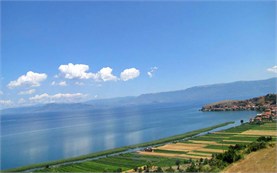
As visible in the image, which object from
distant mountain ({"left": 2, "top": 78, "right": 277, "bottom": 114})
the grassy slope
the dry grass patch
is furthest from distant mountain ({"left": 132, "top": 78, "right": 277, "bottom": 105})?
the grassy slope

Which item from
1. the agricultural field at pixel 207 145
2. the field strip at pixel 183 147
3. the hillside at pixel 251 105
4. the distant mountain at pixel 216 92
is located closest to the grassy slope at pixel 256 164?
the agricultural field at pixel 207 145

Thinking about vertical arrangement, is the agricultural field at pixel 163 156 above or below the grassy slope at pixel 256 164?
below

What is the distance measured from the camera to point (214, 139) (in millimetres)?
22078

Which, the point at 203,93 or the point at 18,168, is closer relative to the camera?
the point at 18,168

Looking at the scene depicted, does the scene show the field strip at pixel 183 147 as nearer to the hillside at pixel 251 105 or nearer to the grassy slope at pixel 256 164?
the grassy slope at pixel 256 164

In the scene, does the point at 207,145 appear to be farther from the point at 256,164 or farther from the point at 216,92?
the point at 216,92

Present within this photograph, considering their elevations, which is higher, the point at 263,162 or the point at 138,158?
the point at 263,162

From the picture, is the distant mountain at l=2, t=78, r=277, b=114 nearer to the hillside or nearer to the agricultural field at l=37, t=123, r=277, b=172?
the hillside

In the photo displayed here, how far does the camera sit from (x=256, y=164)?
9.05 m

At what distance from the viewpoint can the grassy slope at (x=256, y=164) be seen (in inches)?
320

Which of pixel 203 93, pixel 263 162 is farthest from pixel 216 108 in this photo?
pixel 203 93

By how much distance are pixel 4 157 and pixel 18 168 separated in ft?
17.5

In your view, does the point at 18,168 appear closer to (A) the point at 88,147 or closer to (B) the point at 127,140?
(A) the point at 88,147

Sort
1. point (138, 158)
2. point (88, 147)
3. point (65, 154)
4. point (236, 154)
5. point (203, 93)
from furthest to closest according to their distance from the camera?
point (203, 93), point (88, 147), point (65, 154), point (138, 158), point (236, 154)
